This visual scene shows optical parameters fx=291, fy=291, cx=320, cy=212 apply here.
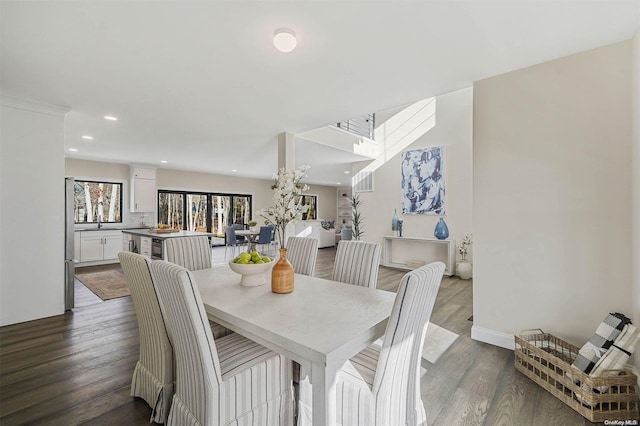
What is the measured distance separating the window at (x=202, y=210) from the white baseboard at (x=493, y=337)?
26.9 feet

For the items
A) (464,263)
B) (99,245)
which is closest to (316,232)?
(464,263)

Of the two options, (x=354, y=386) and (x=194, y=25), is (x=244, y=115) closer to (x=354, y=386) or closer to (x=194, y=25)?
(x=194, y=25)

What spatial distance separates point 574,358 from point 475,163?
5.73ft

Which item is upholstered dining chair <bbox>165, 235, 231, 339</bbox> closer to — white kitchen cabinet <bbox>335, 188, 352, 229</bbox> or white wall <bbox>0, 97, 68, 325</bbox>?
white wall <bbox>0, 97, 68, 325</bbox>

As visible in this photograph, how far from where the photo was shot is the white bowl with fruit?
6.61 ft

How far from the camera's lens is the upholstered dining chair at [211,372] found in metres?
1.31

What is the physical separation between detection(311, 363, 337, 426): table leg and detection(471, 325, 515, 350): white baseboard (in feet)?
7.12

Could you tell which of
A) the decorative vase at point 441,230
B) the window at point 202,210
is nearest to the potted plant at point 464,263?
the decorative vase at point 441,230

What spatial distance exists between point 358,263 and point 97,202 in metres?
7.38

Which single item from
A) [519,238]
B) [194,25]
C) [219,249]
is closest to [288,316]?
[194,25]

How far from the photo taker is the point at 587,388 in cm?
177

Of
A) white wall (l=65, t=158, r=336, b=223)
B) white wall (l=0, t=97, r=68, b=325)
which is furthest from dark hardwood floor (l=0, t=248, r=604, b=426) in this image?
white wall (l=65, t=158, r=336, b=223)

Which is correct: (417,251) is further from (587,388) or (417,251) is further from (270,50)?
(270,50)

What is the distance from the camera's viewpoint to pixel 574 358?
2.20 metres
